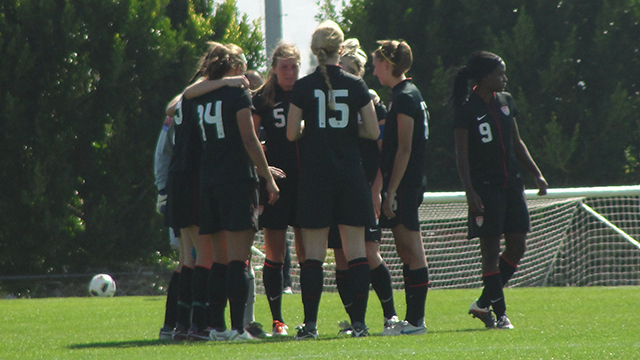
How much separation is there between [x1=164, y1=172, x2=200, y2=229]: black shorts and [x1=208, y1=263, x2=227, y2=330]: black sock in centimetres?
36

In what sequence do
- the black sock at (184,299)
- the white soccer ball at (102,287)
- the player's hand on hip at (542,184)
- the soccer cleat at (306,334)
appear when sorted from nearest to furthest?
1. the soccer cleat at (306,334)
2. the black sock at (184,299)
3. the player's hand on hip at (542,184)
4. the white soccer ball at (102,287)

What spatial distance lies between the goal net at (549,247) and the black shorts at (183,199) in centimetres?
641

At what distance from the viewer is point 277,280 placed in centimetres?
571

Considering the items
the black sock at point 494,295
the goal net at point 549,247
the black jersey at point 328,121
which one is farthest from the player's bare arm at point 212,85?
the goal net at point 549,247

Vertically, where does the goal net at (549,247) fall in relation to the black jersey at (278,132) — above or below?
below

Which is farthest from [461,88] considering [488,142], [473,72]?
[488,142]

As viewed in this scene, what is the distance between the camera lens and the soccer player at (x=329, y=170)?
493 cm

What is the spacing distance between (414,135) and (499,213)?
790 mm

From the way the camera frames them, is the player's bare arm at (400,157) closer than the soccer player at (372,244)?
Yes

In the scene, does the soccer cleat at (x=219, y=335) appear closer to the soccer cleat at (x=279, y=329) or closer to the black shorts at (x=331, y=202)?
the soccer cleat at (x=279, y=329)

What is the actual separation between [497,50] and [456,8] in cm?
199

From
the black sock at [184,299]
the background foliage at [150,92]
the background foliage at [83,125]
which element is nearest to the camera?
the black sock at [184,299]

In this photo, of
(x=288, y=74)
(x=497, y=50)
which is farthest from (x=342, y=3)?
(x=288, y=74)

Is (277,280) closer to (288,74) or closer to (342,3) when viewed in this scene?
(288,74)
